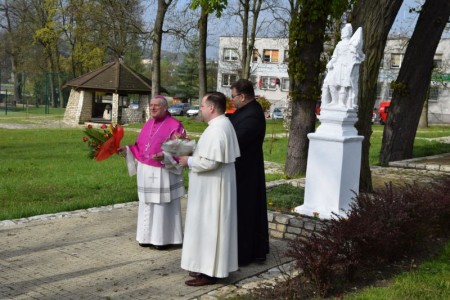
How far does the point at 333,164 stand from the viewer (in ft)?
25.5

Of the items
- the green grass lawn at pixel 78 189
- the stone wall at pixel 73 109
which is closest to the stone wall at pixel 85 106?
the stone wall at pixel 73 109

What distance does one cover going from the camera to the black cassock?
21.0 feet

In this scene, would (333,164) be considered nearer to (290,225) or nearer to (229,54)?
(290,225)

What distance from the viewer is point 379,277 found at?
6.04 m

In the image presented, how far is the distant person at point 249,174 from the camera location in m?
6.39

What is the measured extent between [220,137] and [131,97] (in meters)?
37.4

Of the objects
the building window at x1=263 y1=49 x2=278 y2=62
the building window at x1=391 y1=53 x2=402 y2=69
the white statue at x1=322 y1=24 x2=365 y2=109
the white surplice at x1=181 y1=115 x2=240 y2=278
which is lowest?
the white surplice at x1=181 y1=115 x2=240 y2=278

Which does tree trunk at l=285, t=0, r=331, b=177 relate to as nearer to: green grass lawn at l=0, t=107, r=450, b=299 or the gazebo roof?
green grass lawn at l=0, t=107, r=450, b=299

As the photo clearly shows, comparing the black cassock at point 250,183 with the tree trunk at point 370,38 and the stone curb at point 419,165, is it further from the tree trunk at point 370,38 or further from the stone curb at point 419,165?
the stone curb at point 419,165

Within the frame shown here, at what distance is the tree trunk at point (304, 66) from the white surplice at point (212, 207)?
675 centimetres

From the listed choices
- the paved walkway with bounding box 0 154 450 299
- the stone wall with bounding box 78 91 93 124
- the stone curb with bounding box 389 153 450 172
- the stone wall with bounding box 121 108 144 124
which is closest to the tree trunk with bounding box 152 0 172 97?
the stone wall with bounding box 121 108 144 124

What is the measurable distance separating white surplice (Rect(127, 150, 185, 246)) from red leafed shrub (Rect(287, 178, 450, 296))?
1.70m

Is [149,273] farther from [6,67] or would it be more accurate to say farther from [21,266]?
[6,67]

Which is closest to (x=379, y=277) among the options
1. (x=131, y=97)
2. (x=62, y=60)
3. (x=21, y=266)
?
(x=21, y=266)
